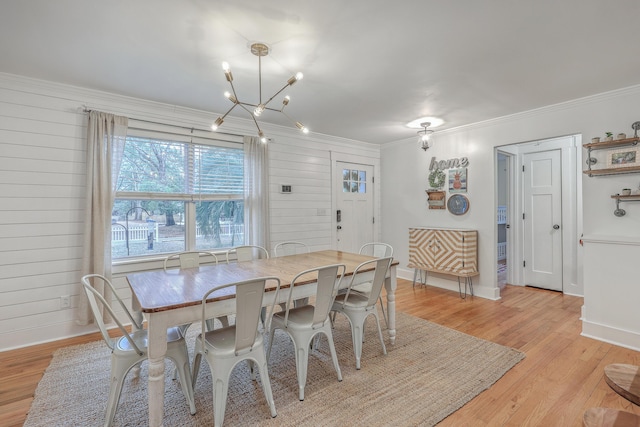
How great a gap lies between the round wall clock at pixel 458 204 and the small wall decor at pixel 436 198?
0.11 meters

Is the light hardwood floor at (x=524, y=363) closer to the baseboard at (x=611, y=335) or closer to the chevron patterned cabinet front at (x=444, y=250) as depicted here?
the baseboard at (x=611, y=335)

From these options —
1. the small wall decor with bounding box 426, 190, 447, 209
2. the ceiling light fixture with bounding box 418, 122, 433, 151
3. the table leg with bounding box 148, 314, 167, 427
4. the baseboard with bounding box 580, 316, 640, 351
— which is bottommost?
the baseboard with bounding box 580, 316, 640, 351

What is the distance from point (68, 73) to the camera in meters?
2.73

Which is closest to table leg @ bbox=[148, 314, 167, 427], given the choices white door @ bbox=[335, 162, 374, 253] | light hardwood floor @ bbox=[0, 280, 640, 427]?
light hardwood floor @ bbox=[0, 280, 640, 427]

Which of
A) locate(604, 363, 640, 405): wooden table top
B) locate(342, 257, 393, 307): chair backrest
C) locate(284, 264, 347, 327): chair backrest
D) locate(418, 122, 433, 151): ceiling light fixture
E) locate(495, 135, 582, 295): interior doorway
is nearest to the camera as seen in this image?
locate(604, 363, 640, 405): wooden table top

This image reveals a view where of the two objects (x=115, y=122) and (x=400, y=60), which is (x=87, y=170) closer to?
(x=115, y=122)

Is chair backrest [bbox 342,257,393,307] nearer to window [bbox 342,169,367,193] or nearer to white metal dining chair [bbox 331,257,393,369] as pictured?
white metal dining chair [bbox 331,257,393,369]

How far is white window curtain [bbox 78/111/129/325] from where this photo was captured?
3.01 meters

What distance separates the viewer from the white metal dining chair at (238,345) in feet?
5.60

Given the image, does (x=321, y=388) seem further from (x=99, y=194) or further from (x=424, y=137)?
(x=424, y=137)

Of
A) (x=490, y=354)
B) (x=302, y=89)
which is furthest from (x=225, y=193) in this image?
(x=490, y=354)

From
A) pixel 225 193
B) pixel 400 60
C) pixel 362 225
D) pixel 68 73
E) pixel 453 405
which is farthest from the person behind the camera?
pixel 362 225

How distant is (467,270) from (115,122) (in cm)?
465

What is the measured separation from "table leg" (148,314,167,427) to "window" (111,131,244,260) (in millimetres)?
2150
